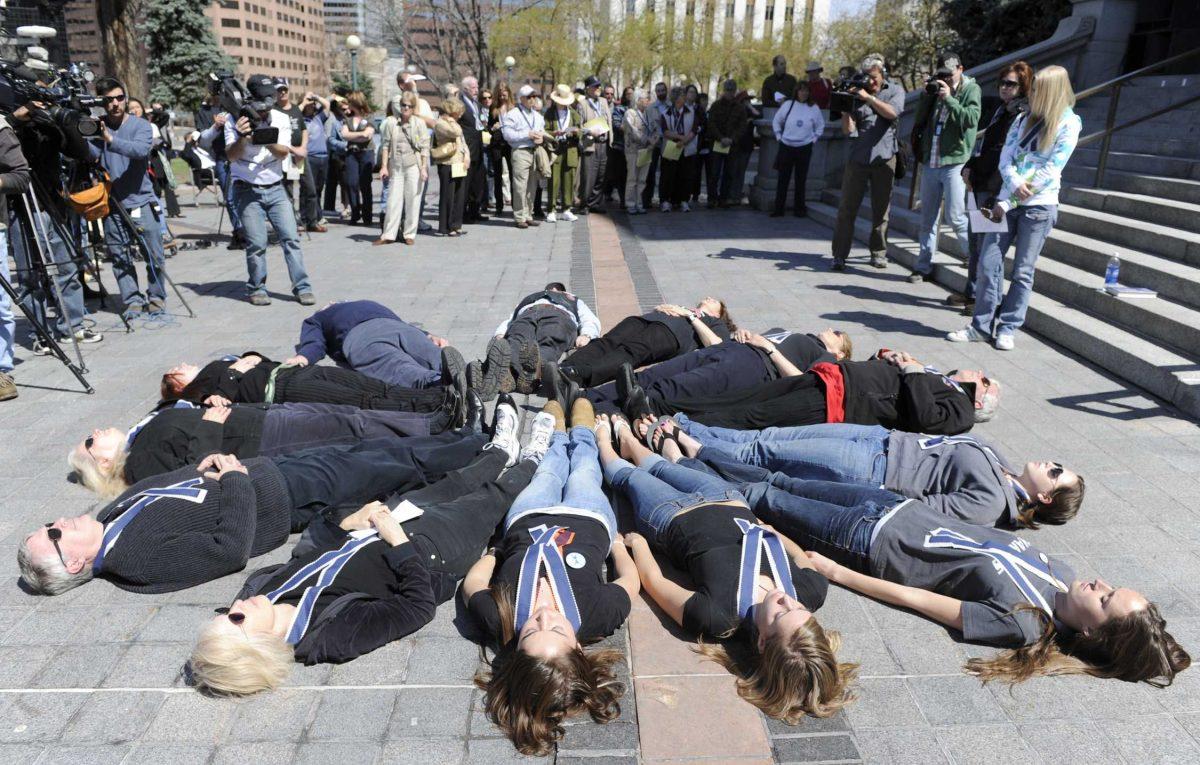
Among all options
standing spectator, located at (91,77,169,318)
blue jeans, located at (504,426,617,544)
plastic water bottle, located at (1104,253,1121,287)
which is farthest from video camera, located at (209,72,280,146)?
plastic water bottle, located at (1104,253,1121,287)

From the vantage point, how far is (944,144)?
7855 mm

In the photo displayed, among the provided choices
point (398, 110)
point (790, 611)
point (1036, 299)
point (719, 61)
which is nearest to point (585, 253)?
point (398, 110)

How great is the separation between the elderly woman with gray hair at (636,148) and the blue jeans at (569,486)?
33.0 ft

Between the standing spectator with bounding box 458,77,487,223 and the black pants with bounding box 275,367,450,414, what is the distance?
7.87 m

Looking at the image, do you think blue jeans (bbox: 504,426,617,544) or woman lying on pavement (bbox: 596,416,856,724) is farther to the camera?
blue jeans (bbox: 504,426,617,544)

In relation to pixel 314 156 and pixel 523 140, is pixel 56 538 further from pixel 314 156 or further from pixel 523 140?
pixel 314 156

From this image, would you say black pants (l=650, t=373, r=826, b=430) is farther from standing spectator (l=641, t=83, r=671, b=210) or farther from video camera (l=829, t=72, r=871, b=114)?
standing spectator (l=641, t=83, r=671, b=210)

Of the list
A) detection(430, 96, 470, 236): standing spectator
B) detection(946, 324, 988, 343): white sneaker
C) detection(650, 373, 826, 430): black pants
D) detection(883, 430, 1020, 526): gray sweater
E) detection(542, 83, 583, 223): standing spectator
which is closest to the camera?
detection(883, 430, 1020, 526): gray sweater

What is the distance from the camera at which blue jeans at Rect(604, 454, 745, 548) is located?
355cm

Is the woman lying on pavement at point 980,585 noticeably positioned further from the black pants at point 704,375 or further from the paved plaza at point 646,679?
the black pants at point 704,375

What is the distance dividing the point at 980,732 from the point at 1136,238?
6.52m

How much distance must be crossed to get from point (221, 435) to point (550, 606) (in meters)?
2.11

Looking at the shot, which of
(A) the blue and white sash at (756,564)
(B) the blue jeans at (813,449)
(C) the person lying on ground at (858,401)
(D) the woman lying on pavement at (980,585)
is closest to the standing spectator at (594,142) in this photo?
(C) the person lying on ground at (858,401)

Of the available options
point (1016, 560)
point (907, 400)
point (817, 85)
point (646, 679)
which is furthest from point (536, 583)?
point (817, 85)
